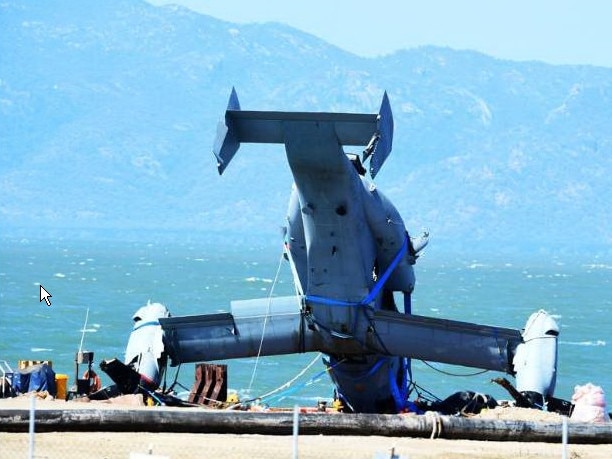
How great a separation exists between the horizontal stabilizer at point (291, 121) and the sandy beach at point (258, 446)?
5492 millimetres

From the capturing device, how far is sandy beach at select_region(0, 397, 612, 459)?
23969mm

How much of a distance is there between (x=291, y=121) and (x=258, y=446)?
22.3ft

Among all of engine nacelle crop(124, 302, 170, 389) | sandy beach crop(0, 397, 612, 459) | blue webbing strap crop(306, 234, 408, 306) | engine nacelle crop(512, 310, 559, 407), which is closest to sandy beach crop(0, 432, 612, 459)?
sandy beach crop(0, 397, 612, 459)

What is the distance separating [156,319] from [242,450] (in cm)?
1140

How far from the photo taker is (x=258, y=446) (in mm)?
24750

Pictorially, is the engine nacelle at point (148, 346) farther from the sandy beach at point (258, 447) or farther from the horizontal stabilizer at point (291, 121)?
the sandy beach at point (258, 447)

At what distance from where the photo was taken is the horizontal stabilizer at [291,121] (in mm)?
28828

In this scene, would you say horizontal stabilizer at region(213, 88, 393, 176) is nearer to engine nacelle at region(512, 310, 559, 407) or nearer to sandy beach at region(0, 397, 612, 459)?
sandy beach at region(0, 397, 612, 459)

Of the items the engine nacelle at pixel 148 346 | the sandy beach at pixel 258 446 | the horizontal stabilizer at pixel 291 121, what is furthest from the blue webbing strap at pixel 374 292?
the sandy beach at pixel 258 446

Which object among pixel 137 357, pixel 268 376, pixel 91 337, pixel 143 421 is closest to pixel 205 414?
pixel 143 421

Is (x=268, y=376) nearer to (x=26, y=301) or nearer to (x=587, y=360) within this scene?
(x=587, y=360)

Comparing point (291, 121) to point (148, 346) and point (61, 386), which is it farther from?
point (61, 386)

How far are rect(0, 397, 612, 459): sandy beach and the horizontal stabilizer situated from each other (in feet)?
18.0

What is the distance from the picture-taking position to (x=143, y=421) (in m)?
25.5
